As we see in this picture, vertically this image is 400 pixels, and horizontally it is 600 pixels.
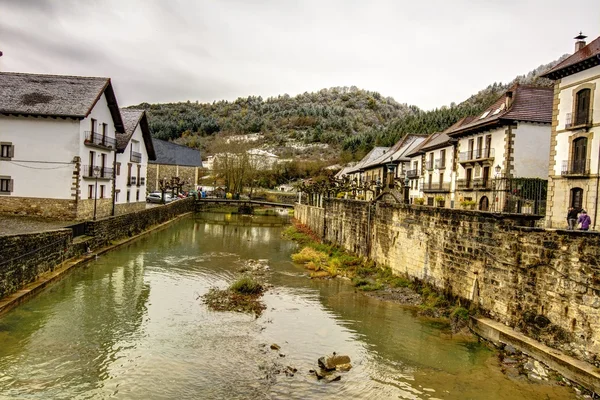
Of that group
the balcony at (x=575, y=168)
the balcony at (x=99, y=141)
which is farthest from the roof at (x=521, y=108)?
the balcony at (x=99, y=141)

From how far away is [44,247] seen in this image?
56.1 ft

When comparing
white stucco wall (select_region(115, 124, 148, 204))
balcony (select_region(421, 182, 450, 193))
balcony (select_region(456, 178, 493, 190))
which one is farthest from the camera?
balcony (select_region(421, 182, 450, 193))

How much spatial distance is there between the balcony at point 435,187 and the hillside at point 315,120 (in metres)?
38.0

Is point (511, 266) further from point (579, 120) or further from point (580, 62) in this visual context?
point (580, 62)

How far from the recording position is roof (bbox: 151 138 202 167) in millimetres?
69312

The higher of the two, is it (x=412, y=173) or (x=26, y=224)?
(x=412, y=173)

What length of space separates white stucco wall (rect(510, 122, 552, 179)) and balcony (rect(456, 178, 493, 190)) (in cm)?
248

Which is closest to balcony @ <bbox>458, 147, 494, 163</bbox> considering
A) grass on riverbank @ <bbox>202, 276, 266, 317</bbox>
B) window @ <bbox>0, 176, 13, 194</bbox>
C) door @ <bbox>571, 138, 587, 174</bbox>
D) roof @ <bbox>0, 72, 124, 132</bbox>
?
door @ <bbox>571, 138, 587, 174</bbox>

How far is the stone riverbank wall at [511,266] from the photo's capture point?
9945 millimetres

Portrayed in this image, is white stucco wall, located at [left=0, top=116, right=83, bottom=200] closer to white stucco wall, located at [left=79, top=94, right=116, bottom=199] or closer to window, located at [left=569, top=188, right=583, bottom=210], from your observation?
white stucco wall, located at [left=79, top=94, right=116, bottom=199]

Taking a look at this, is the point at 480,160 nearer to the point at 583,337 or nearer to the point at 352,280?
the point at 352,280

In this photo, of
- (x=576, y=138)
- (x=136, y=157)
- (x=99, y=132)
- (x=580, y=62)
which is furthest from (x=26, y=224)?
(x=580, y=62)

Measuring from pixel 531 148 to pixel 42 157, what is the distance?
3009cm

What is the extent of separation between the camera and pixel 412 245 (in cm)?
1817
